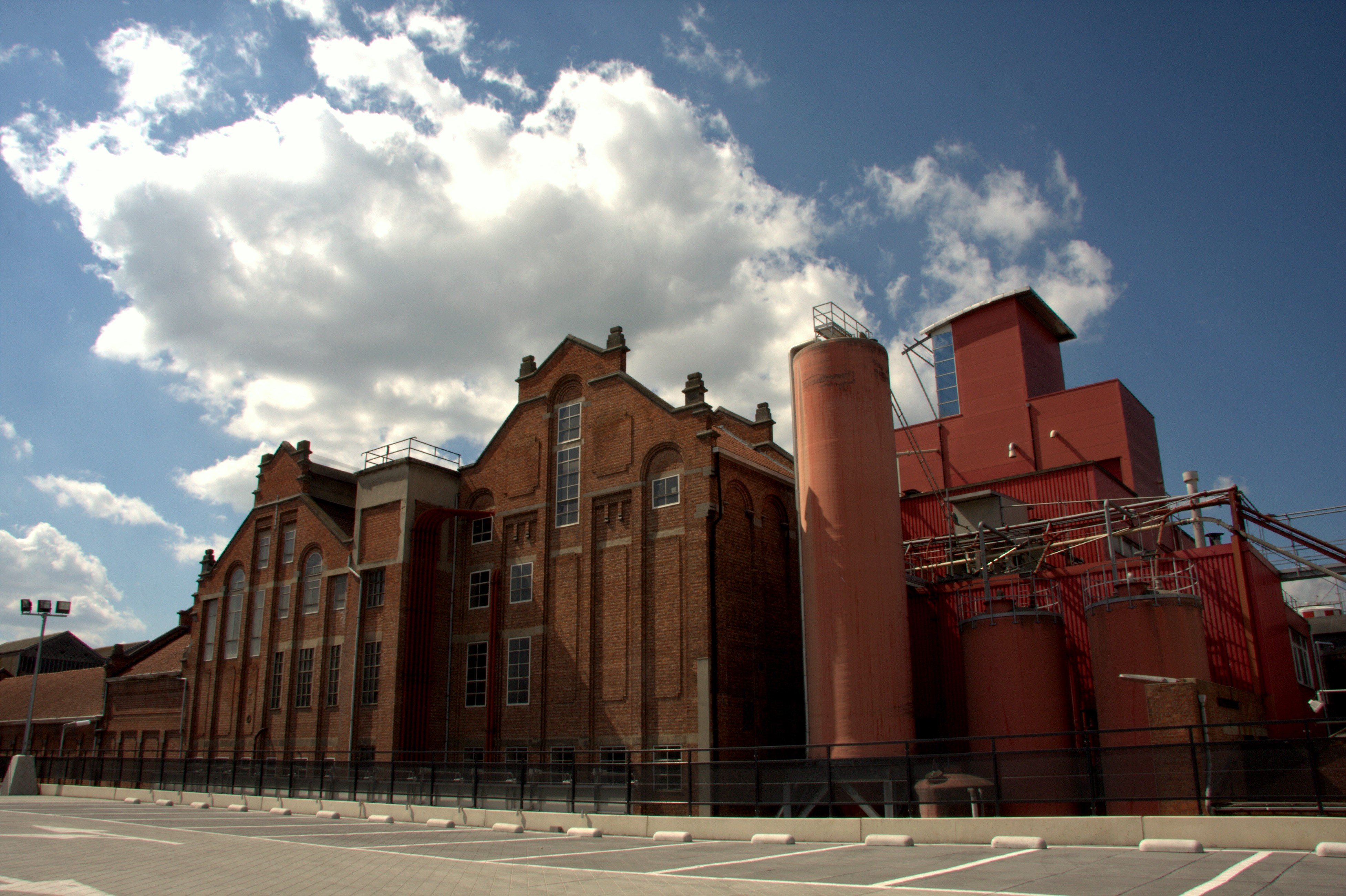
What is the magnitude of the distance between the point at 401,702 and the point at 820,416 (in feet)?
56.9

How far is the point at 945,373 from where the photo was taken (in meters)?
36.5

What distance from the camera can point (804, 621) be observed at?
23000 mm

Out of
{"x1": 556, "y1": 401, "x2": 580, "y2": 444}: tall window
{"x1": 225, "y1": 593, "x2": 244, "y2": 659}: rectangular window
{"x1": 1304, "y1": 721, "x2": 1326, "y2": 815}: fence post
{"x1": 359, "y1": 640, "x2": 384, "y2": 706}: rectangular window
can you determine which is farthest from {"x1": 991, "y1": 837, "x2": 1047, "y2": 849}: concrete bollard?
{"x1": 225, "y1": 593, "x2": 244, "y2": 659}: rectangular window

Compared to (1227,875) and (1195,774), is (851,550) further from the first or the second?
(1227,875)

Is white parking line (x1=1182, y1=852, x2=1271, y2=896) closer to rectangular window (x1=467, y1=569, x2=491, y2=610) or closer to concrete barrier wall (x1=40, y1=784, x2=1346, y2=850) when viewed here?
concrete barrier wall (x1=40, y1=784, x2=1346, y2=850)

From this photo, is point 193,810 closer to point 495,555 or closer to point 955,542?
point 495,555

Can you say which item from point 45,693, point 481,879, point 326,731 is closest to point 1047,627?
point 481,879

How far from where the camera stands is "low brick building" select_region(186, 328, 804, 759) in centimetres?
2580

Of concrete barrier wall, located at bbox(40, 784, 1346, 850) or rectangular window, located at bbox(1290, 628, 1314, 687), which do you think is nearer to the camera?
concrete barrier wall, located at bbox(40, 784, 1346, 850)

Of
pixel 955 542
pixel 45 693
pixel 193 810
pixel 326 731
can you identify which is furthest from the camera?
pixel 45 693

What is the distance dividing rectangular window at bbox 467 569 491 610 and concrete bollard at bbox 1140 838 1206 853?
2279 centimetres

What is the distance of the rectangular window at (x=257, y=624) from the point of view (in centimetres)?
3762

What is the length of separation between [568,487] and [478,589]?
5.20 metres

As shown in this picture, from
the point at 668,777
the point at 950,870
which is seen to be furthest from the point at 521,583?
the point at 950,870
